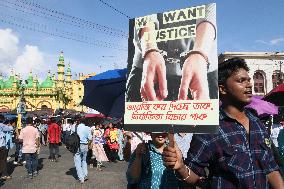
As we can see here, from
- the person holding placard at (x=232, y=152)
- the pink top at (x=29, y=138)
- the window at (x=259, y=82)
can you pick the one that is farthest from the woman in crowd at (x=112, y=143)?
the window at (x=259, y=82)

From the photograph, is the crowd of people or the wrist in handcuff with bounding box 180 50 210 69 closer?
the wrist in handcuff with bounding box 180 50 210 69

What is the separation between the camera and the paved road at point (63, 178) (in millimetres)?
10078

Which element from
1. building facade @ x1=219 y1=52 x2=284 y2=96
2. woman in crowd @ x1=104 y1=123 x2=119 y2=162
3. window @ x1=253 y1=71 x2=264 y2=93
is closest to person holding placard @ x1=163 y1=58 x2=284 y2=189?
woman in crowd @ x1=104 y1=123 x2=119 y2=162

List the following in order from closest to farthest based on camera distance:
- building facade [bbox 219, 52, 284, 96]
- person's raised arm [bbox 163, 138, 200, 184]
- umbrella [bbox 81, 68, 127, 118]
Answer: person's raised arm [bbox 163, 138, 200, 184] → umbrella [bbox 81, 68, 127, 118] → building facade [bbox 219, 52, 284, 96]

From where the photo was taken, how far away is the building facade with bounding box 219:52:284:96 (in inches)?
1622

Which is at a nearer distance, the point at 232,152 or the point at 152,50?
the point at 232,152

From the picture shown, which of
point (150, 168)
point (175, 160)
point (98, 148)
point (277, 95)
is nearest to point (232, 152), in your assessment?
point (175, 160)

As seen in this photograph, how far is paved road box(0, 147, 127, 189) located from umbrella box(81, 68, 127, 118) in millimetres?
4606

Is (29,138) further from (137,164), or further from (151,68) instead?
(151,68)

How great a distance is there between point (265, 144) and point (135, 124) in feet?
3.10

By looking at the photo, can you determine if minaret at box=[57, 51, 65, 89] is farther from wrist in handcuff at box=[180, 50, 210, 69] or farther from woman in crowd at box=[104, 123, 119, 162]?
wrist in handcuff at box=[180, 50, 210, 69]

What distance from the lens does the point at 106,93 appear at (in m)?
5.68

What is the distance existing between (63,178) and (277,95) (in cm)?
664

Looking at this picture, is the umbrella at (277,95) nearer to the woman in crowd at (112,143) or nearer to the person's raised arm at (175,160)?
the person's raised arm at (175,160)
